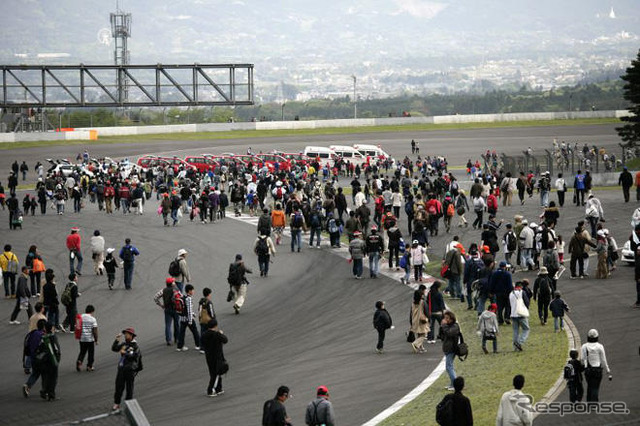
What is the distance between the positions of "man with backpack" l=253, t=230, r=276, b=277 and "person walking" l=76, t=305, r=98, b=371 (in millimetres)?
9330

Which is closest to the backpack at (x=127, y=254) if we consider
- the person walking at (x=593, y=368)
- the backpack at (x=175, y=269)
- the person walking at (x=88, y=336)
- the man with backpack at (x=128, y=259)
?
the man with backpack at (x=128, y=259)

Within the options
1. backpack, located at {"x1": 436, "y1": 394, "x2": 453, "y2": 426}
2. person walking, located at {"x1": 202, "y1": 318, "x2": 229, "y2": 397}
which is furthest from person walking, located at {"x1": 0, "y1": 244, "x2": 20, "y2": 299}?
backpack, located at {"x1": 436, "y1": 394, "x2": 453, "y2": 426}

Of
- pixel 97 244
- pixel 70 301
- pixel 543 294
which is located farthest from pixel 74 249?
pixel 543 294

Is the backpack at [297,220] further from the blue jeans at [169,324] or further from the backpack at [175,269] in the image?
the blue jeans at [169,324]

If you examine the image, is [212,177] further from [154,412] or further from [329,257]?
[154,412]

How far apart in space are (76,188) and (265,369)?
2606cm

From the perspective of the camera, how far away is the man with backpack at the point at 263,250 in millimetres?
27828

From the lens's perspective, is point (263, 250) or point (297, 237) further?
point (297, 237)

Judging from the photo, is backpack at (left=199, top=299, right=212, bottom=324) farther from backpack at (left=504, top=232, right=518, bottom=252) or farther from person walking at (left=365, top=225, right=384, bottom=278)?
backpack at (left=504, top=232, right=518, bottom=252)

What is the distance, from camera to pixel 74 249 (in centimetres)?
2880

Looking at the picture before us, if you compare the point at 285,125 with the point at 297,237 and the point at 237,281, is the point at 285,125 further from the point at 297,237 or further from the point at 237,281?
the point at 237,281

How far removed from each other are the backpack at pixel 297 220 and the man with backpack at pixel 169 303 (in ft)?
37.4

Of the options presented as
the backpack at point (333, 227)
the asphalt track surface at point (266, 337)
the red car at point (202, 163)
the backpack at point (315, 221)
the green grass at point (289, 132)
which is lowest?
the asphalt track surface at point (266, 337)

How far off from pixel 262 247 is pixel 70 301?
293 inches
